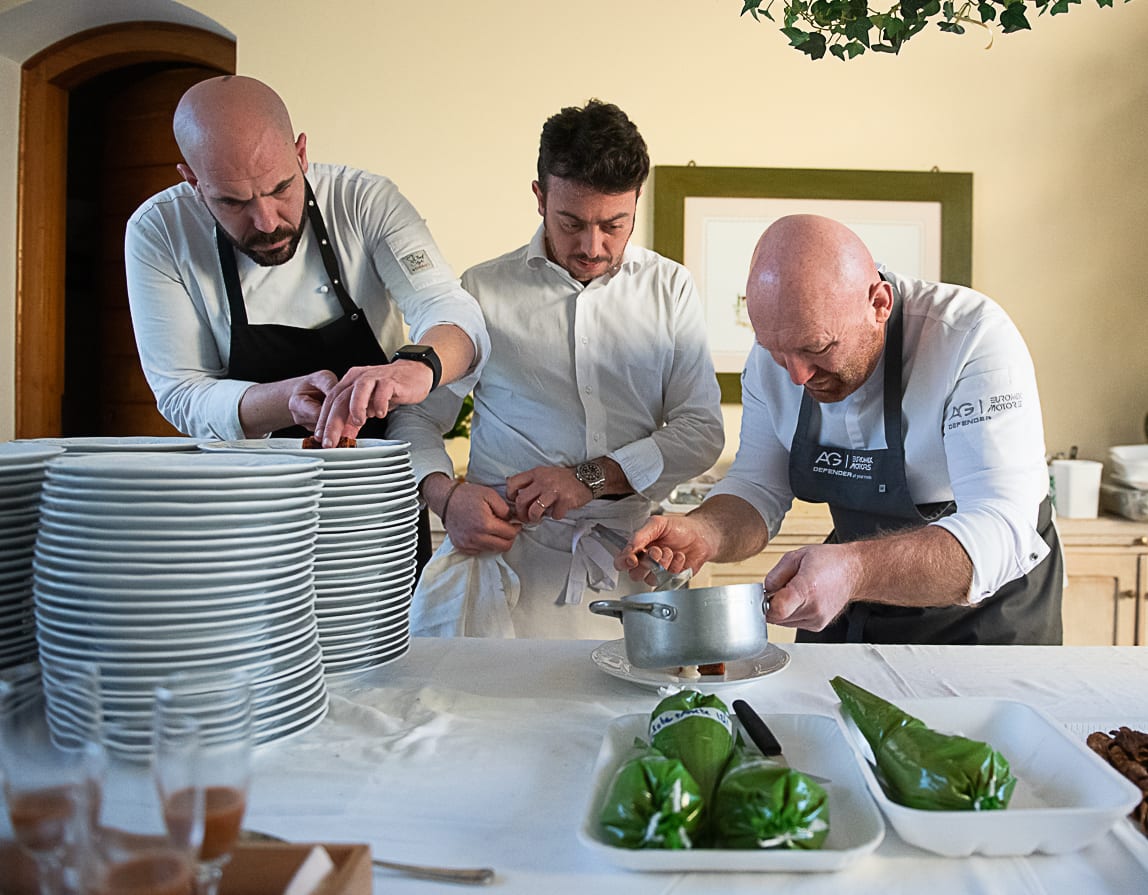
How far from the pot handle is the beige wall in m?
2.55

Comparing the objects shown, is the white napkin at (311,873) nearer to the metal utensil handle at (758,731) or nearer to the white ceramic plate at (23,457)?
the metal utensil handle at (758,731)

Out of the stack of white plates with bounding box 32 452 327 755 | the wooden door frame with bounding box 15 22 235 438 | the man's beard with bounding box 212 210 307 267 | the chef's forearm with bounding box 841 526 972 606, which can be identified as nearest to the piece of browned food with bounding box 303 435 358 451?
the stack of white plates with bounding box 32 452 327 755

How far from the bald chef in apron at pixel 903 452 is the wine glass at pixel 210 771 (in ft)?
3.27

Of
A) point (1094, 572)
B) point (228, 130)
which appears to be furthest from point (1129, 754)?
point (1094, 572)

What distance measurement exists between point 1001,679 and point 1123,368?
9.16 ft

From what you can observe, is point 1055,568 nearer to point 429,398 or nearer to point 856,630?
point 856,630

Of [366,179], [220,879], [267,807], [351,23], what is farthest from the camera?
[351,23]

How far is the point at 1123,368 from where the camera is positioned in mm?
3742

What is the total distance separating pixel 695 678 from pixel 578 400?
Answer: 94 cm

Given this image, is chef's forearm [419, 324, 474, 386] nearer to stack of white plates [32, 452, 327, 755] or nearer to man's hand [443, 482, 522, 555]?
man's hand [443, 482, 522, 555]

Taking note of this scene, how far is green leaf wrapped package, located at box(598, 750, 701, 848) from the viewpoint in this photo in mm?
864

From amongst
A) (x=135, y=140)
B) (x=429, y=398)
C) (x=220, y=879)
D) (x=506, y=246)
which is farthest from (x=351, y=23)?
(x=220, y=879)

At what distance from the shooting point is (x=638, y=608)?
130 centimetres

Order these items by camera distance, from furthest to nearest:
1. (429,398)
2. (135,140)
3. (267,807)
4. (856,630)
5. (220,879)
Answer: (135,140), (429,398), (856,630), (267,807), (220,879)
